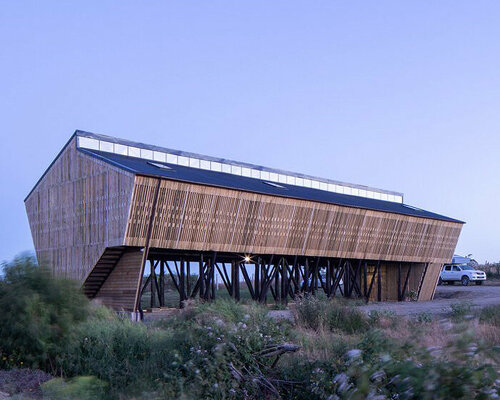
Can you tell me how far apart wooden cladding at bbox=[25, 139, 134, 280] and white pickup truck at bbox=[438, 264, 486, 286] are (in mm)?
33996

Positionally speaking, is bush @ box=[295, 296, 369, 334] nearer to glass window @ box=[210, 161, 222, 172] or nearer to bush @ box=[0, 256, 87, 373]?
bush @ box=[0, 256, 87, 373]

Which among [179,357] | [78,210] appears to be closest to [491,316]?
[179,357]

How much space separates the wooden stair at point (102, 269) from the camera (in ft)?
85.7

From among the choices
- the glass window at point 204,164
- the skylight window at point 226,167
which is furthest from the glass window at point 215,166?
the glass window at point 204,164

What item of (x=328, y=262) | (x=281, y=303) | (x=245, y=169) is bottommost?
(x=281, y=303)

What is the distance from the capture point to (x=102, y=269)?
88.5ft

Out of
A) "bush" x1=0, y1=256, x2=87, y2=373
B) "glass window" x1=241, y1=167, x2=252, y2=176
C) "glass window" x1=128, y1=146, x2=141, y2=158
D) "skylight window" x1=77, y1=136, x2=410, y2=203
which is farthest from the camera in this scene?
"glass window" x1=241, y1=167, x2=252, y2=176

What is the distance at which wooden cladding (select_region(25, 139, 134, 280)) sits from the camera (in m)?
25.1

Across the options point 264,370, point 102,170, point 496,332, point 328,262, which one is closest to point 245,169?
point 328,262

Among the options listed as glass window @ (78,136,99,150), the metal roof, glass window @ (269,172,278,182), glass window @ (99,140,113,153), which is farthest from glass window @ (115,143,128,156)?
glass window @ (269,172,278,182)

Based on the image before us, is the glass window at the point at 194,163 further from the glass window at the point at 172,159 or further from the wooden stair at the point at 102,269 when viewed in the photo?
the wooden stair at the point at 102,269

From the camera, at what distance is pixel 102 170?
2644 centimetres

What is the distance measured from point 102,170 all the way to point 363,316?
1320 cm

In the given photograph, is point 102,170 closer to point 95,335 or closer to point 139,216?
point 139,216
